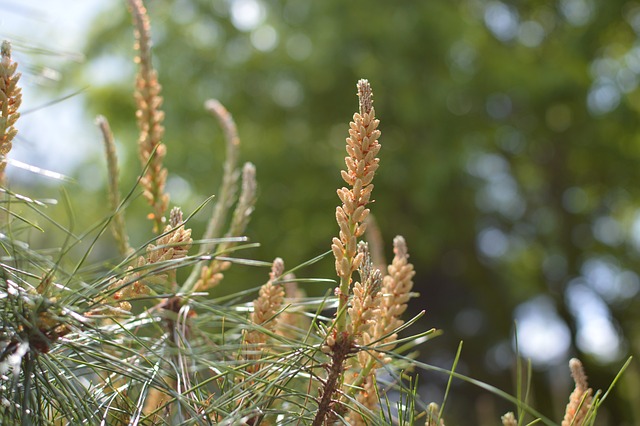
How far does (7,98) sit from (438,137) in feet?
12.8

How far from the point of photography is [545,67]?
424 cm

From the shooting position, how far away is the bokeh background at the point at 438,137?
4.20m

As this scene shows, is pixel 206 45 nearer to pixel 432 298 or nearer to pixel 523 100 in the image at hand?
pixel 523 100

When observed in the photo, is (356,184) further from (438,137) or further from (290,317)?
(438,137)

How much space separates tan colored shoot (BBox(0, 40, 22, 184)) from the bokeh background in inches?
137

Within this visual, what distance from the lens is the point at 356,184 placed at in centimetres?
36

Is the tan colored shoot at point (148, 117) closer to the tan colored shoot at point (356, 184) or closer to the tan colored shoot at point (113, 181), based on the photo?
the tan colored shoot at point (113, 181)

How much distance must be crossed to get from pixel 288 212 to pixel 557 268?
7.34 feet

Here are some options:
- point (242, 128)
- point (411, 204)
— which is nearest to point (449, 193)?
point (411, 204)

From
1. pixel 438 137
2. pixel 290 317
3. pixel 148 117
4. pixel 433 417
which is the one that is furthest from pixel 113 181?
pixel 438 137

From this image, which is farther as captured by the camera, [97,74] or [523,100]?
[97,74]

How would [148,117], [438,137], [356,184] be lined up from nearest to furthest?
[356,184] → [148,117] → [438,137]

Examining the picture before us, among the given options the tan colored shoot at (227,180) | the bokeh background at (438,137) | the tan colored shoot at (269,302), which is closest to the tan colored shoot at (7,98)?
the tan colored shoot at (269,302)

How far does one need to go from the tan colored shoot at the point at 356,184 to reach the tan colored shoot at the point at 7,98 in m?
0.16
